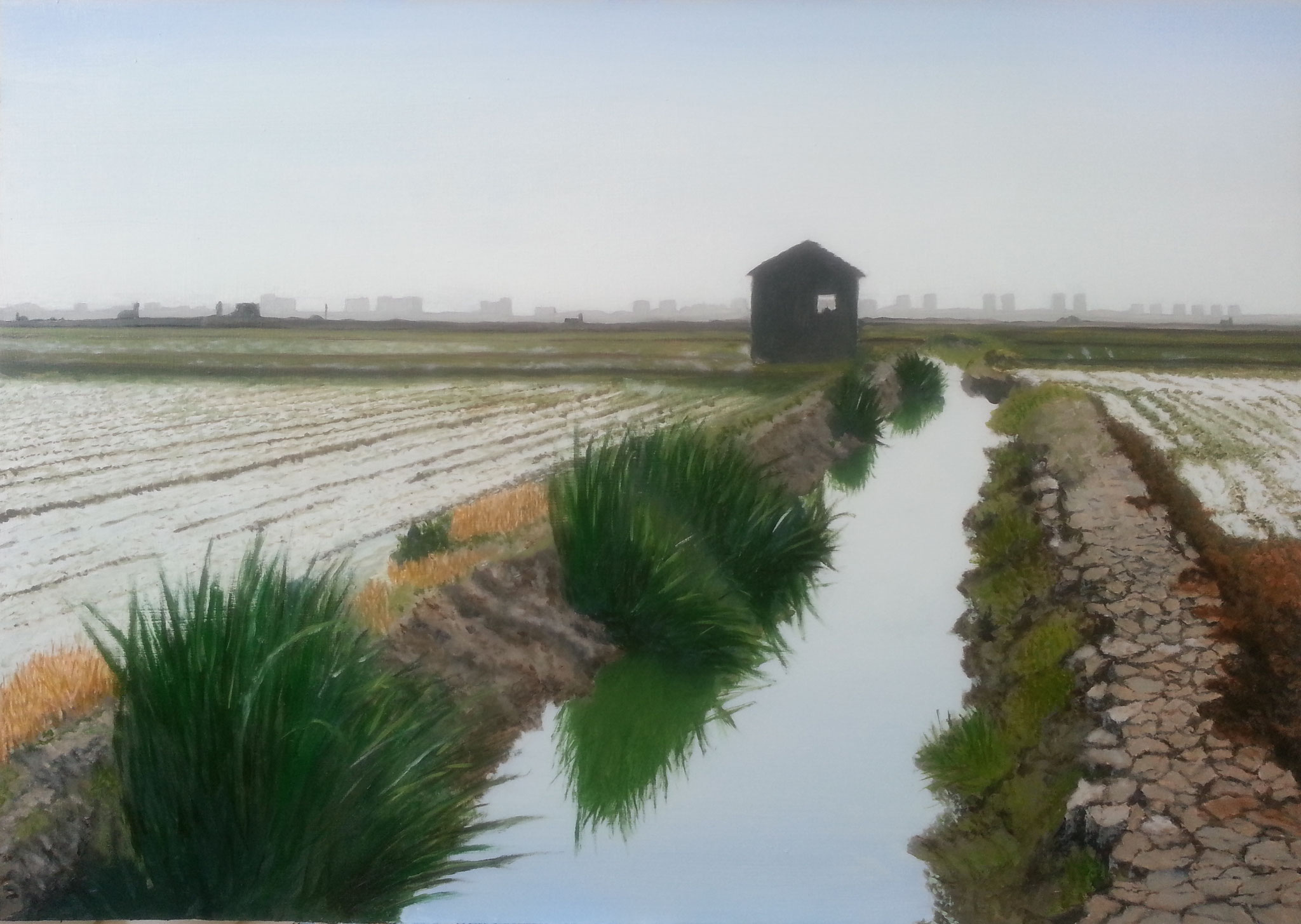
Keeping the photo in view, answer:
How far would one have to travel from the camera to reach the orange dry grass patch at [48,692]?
203cm

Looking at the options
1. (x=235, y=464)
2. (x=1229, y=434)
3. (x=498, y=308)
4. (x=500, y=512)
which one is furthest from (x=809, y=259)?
(x=235, y=464)

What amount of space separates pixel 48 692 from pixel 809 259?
2.11m

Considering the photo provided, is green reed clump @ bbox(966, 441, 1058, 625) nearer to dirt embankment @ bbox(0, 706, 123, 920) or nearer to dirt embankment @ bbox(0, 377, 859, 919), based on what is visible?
dirt embankment @ bbox(0, 377, 859, 919)

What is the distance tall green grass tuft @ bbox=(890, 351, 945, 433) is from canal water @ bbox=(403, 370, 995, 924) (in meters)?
0.48

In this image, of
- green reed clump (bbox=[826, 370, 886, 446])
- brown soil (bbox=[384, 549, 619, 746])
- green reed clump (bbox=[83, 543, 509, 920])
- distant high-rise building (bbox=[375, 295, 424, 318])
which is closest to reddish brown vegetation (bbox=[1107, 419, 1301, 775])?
green reed clump (bbox=[826, 370, 886, 446])

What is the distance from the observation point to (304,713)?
191 cm

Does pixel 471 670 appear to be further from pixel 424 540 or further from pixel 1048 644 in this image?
pixel 1048 644

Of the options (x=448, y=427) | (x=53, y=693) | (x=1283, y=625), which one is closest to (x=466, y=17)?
(x=448, y=427)

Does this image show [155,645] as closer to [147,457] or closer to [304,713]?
[304,713]

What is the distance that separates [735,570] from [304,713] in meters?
1.56

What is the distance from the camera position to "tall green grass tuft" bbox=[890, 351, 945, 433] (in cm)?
282

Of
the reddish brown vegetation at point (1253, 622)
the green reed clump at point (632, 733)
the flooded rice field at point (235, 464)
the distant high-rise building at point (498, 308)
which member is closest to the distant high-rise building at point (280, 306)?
the flooded rice field at point (235, 464)

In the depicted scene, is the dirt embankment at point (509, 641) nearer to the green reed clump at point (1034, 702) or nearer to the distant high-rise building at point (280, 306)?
the distant high-rise building at point (280, 306)

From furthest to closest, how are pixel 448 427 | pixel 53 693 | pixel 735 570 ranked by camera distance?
pixel 735 570 → pixel 448 427 → pixel 53 693
